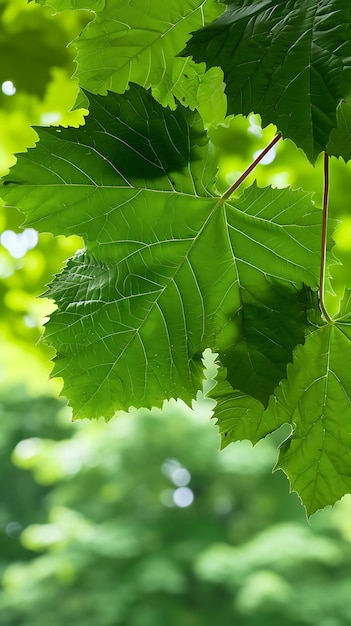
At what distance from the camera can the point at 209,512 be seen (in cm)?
835

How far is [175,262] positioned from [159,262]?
12 millimetres

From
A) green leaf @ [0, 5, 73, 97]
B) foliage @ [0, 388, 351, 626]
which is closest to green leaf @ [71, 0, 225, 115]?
green leaf @ [0, 5, 73, 97]

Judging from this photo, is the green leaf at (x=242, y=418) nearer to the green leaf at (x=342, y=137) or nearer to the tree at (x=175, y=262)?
the tree at (x=175, y=262)

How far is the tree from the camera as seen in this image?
1.50ft

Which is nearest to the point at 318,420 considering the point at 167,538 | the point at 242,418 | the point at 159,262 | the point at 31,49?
the point at 242,418

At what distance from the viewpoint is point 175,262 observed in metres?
0.50

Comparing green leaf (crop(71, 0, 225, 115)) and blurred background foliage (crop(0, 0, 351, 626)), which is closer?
green leaf (crop(71, 0, 225, 115))

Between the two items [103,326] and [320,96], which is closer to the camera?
[320,96]

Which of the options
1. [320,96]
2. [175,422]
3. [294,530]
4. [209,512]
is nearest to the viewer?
[320,96]

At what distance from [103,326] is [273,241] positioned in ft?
0.41

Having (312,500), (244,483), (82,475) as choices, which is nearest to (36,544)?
(82,475)

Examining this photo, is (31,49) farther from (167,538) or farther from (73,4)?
(167,538)

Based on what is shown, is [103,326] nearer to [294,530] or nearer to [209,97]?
[209,97]

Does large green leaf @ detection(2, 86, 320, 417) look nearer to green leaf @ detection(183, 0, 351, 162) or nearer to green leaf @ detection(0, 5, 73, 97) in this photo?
green leaf @ detection(183, 0, 351, 162)
